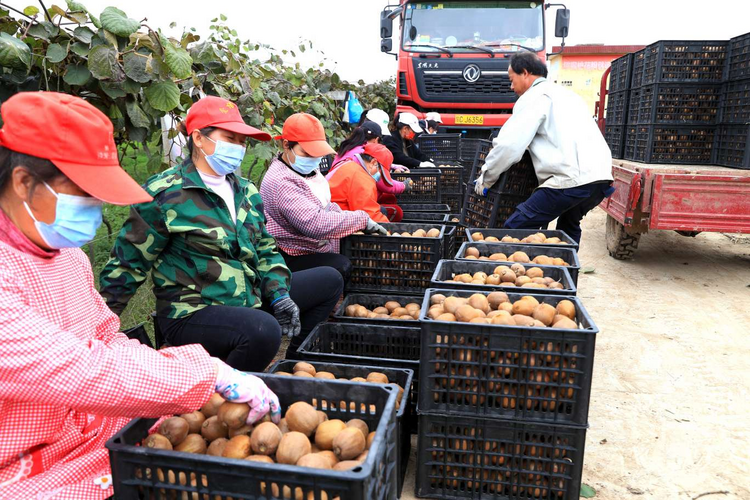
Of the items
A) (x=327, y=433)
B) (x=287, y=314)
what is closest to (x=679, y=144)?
(x=287, y=314)

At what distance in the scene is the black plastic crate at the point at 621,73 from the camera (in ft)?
25.5

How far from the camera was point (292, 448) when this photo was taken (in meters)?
1.62

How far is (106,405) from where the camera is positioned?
1500 mm

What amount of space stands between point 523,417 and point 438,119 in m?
8.67

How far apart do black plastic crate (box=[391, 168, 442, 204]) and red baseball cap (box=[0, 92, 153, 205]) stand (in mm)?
4673

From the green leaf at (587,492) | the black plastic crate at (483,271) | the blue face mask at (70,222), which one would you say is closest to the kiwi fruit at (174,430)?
the blue face mask at (70,222)

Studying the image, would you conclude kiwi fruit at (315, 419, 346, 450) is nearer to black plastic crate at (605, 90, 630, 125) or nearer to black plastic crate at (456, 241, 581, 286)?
black plastic crate at (456, 241, 581, 286)

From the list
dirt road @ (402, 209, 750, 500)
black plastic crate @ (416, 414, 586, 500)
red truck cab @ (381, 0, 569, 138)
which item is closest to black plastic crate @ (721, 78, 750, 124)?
dirt road @ (402, 209, 750, 500)

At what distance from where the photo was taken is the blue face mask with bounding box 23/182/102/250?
1.55 meters

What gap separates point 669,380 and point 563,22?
7.85 metres

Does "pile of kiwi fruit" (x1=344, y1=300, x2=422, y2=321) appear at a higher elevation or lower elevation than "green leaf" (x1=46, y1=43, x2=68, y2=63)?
lower

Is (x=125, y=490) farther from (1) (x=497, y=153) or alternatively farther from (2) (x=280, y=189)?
(1) (x=497, y=153)

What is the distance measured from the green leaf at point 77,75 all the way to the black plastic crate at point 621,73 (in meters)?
6.74

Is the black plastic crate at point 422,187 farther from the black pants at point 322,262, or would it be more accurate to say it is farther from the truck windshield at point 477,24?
the truck windshield at point 477,24
